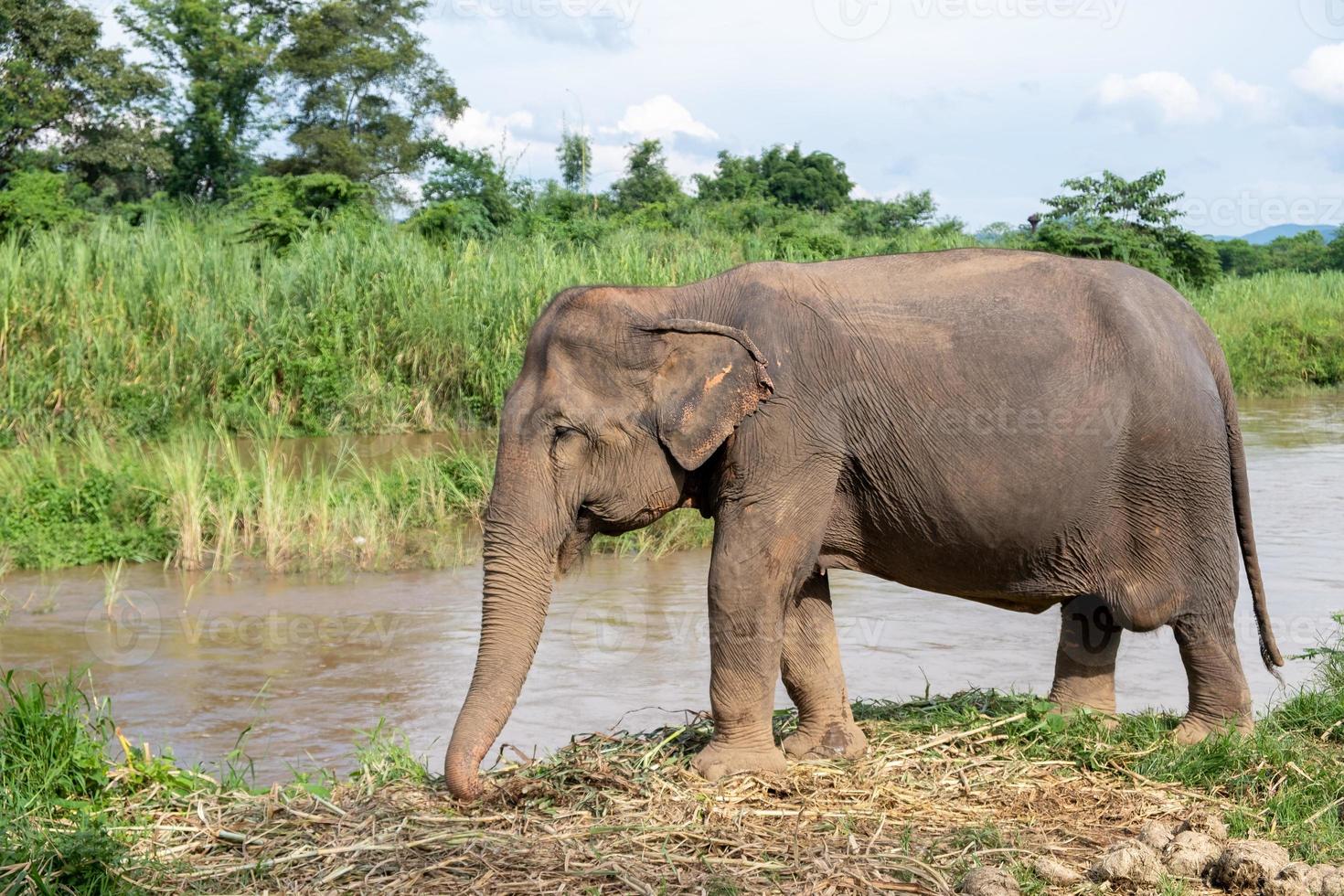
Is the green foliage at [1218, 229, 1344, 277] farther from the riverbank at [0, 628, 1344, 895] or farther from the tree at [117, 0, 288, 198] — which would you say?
the riverbank at [0, 628, 1344, 895]

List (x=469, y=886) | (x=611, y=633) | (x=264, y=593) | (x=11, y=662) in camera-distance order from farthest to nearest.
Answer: (x=264, y=593) < (x=611, y=633) < (x=11, y=662) < (x=469, y=886)

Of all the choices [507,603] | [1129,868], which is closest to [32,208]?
[507,603]

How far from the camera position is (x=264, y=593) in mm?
9281

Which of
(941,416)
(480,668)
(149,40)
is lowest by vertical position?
(480,668)

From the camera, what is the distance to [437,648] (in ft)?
26.4

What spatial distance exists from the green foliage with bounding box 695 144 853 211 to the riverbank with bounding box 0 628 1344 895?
24.8 meters

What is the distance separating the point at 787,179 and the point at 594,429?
26.8 m

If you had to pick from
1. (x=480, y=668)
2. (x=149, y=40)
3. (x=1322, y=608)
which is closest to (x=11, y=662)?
(x=480, y=668)

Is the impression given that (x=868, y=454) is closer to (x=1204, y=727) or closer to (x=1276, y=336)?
(x=1204, y=727)

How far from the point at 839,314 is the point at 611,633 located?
3.73 m

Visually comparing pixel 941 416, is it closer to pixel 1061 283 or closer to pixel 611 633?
pixel 1061 283

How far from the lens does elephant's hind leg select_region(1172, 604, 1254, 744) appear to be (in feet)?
17.6

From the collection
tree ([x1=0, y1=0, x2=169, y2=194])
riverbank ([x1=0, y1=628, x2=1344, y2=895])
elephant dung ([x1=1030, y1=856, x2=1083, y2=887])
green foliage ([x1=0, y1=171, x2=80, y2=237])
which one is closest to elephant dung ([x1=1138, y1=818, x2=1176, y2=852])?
riverbank ([x1=0, y1=628, x2=1344, y2=895])

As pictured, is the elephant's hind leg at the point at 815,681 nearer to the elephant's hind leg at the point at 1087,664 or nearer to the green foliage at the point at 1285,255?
the elephant's hind leg at the point at 1087,664
